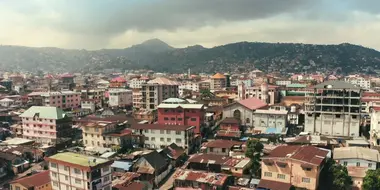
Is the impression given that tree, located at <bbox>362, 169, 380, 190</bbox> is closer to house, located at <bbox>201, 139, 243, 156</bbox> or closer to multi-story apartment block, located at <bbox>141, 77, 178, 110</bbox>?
house, located at <bbox>201, 139, 243, 156</bbox>

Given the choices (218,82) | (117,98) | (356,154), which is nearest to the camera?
(356,154)

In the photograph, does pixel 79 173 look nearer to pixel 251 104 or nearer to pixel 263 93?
pixel 251 104

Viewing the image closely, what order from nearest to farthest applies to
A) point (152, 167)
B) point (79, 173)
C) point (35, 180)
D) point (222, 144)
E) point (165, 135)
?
point (79, 173) < point (35, 180) < point (152, 167) < point (222, 144) < point (165, 135)

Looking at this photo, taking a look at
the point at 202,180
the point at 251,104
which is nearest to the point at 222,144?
the point at 202,180

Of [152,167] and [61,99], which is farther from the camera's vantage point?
[61,99]

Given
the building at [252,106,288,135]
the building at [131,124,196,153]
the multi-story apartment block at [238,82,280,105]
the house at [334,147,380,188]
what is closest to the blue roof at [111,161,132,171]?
the building at [131,124,196,153]

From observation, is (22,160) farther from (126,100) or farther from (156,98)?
(126,100)

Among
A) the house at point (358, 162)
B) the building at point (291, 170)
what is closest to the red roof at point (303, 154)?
the building at point (291, 170)
